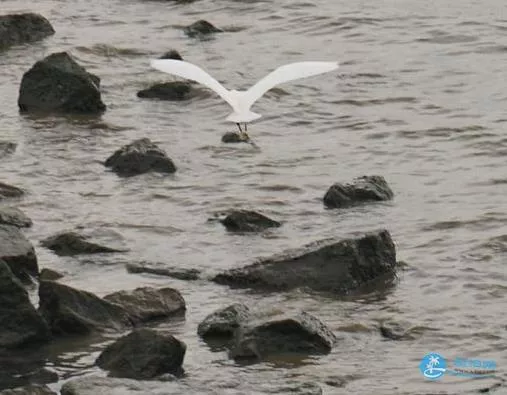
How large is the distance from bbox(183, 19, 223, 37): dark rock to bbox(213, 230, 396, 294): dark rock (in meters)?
8.81

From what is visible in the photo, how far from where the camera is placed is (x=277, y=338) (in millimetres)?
8445

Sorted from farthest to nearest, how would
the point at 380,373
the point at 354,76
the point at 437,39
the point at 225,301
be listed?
the point at 437,39 < the point at 354,76 < the point at 225,301 < the point at 380,373

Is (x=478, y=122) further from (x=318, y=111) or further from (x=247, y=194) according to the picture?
(x=247, y=194)

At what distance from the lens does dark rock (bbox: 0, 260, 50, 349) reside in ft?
27.3

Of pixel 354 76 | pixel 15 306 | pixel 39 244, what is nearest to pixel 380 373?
pixel 15 306

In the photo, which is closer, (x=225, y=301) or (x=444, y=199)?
(x=225, y=301)

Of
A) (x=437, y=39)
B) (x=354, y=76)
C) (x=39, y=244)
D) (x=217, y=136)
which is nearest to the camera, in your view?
(x=39, y=244)

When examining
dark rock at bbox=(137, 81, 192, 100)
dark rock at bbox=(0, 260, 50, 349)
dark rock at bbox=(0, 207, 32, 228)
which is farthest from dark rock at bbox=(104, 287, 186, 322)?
dark rock at bbox=(137, 81, 192, 100)

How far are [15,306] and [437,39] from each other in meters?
9.88

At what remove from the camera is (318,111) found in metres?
14.9

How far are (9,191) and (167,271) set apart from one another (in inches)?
92.3

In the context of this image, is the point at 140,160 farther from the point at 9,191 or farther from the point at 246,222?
the point at 246,222

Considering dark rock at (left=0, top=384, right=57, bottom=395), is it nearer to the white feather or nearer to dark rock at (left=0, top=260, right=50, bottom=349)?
dark rock at (left=0, top=260, right=50, bottom=349)

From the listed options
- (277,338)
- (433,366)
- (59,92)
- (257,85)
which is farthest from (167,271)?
(59,92)
